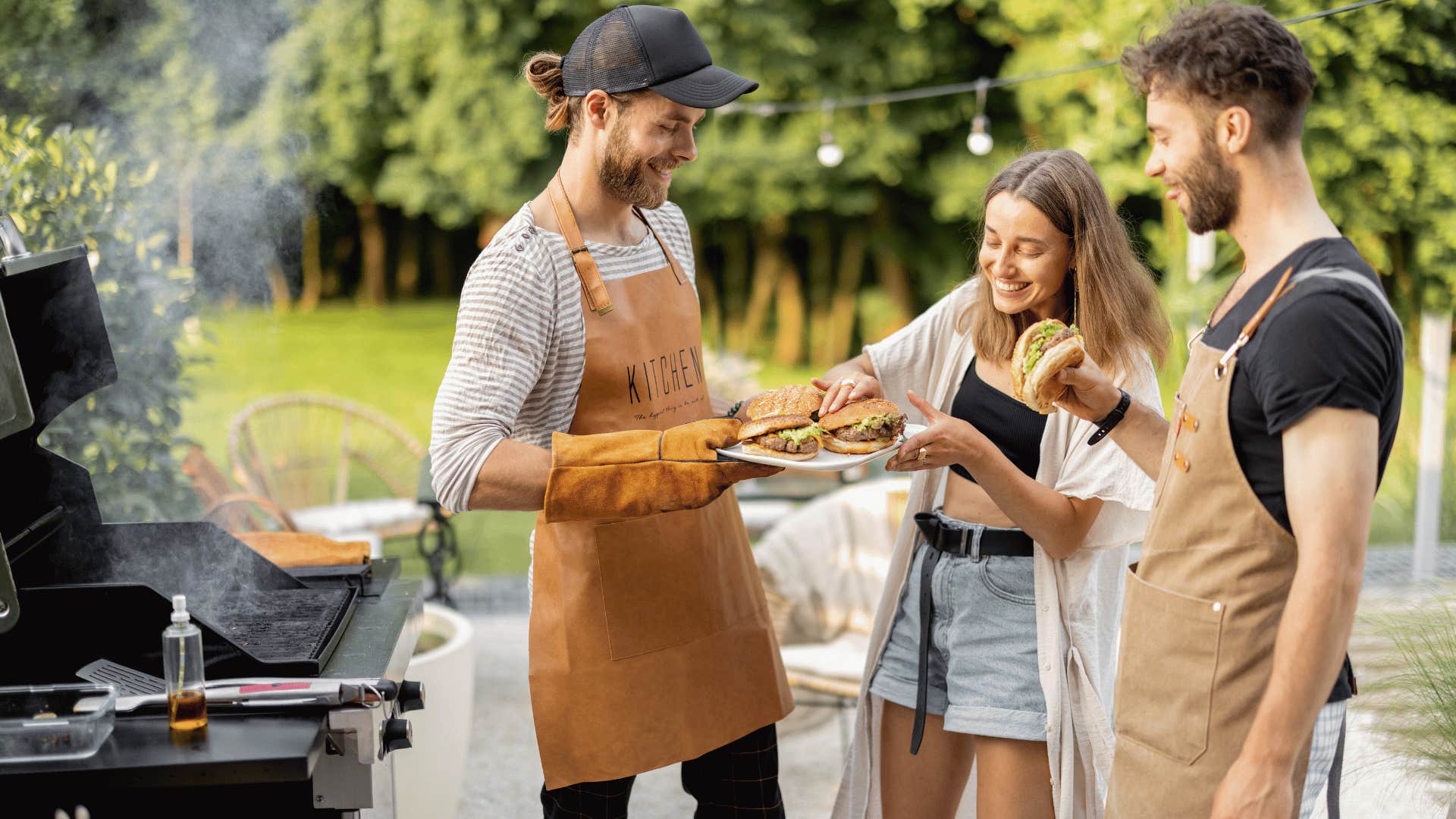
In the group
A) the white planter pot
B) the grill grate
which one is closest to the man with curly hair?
the grill grate

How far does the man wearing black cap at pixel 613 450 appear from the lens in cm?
216

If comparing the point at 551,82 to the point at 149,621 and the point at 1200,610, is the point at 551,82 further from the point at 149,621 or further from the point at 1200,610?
the point at 1200,610

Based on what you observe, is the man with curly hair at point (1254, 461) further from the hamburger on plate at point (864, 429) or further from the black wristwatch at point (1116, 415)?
the hamburger on plate at point (864, 429)

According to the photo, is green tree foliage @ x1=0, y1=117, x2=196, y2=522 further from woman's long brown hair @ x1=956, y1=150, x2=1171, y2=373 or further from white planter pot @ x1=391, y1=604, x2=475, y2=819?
woman's long brown hair @ x1=956, y1=150, x2=1171, y2=373

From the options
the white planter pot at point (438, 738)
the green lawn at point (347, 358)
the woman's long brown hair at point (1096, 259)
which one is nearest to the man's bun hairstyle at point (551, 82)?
the woman's long brown hair at point (1096, 259)

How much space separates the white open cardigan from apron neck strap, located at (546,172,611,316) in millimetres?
773

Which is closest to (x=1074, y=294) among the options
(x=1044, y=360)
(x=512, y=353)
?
(x=1044, y=360)

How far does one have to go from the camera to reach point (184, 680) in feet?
6.16

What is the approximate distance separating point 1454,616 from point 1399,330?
159cm

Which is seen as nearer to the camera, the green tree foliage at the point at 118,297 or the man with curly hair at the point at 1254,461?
the man with curly hair at the point at 1254,461

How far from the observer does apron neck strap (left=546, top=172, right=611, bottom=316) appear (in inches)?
92.4

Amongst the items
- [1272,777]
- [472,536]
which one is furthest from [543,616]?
[472,536]

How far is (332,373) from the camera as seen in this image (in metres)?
12.5

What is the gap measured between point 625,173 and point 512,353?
435mm
